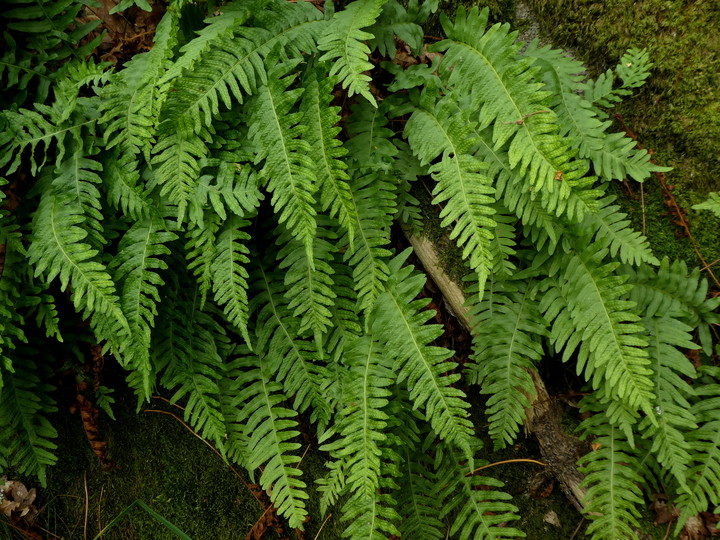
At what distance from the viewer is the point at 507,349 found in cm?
255

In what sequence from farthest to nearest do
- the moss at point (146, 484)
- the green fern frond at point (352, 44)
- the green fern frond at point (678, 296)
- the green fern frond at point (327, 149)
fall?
the moss at point (146, 484), the green fern frond at point (678, 296), the green fern frond at point (327, 149), the green fern frond at point (352, 44)

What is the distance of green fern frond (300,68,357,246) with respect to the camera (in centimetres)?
226

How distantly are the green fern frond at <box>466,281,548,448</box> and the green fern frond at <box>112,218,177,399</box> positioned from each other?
142 cm

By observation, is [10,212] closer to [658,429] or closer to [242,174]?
[242,174]

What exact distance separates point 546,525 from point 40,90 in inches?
126

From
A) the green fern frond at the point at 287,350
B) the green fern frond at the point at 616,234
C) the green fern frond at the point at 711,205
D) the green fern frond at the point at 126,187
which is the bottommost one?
the green fern frond at the point at 287,350

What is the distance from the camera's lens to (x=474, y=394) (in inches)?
115

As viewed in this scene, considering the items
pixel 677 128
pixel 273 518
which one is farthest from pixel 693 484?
pixel 273 518

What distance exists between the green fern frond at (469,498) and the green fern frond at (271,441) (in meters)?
0.65

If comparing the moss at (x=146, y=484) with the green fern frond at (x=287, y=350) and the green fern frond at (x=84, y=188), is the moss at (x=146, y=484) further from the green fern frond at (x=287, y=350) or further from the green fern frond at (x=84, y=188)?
the green fern frond at (x=84, y=188)

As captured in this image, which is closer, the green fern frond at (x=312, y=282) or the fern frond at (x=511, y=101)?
the fern frond at (x=511, y=101)

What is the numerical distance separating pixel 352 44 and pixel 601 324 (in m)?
1.52

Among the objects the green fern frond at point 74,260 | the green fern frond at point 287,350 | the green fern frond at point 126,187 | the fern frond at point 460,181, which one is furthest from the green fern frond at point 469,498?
the green fern frond at point 126,187

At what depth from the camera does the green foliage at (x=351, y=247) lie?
7.47 feet
